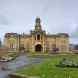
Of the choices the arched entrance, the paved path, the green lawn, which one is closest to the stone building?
the arched entrance

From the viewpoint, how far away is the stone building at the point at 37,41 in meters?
101

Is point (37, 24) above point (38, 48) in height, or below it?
above

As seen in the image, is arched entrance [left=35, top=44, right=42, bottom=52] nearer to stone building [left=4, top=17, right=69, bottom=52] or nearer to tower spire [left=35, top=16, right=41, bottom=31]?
stone building [left=4, top=17, right=69, bottom=52]

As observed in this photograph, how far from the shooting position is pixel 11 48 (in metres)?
101

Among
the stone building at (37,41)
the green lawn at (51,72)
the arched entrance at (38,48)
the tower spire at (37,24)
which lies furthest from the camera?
the tower spire at (37,24)

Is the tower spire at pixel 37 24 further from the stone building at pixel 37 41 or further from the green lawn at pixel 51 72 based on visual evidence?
the green lawn at pixel 51 72

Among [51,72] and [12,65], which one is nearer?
[51,72]

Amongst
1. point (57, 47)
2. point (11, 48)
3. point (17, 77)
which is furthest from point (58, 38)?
point (17, 77)

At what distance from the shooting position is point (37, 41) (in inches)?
3971

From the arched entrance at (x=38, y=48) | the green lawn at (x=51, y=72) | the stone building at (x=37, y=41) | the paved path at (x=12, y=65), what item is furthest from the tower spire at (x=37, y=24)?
the green lawn at (x=51, y=72)

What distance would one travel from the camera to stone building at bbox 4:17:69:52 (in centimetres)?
10075

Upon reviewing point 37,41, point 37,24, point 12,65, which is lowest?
point 12,65

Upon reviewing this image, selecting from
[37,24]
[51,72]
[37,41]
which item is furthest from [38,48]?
[51,72]

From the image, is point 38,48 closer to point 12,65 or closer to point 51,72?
point 12,65
